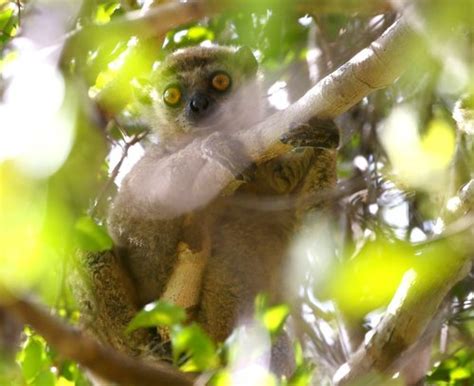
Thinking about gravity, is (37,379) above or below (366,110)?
above

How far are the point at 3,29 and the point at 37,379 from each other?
125 inches

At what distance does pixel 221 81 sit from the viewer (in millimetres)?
6914

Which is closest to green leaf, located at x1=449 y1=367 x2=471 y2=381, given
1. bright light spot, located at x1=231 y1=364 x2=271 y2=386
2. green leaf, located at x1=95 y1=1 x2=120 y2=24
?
bright light spot, located at x1=231 y1=364 x2=271 y2=386

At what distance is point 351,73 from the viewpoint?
423 cm

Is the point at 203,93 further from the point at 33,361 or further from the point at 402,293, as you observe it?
the point at 33,361

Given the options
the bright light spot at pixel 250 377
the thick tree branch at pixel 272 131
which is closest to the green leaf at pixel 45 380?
the bright light spot at pixel 250 377

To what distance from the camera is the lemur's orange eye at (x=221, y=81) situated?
6886mm

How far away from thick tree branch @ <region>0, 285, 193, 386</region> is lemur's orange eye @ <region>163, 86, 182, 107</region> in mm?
4981

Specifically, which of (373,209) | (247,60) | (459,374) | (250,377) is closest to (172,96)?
(247,60)

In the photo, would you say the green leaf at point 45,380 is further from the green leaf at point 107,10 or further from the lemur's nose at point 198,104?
the lemur's nose at point 198,104

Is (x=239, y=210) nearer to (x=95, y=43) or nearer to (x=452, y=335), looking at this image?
(x=452, y=335)

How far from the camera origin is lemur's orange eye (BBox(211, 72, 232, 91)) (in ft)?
22.6

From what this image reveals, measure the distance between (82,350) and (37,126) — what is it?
60cm

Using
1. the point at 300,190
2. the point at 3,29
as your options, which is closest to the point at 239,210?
the point at 300,190
